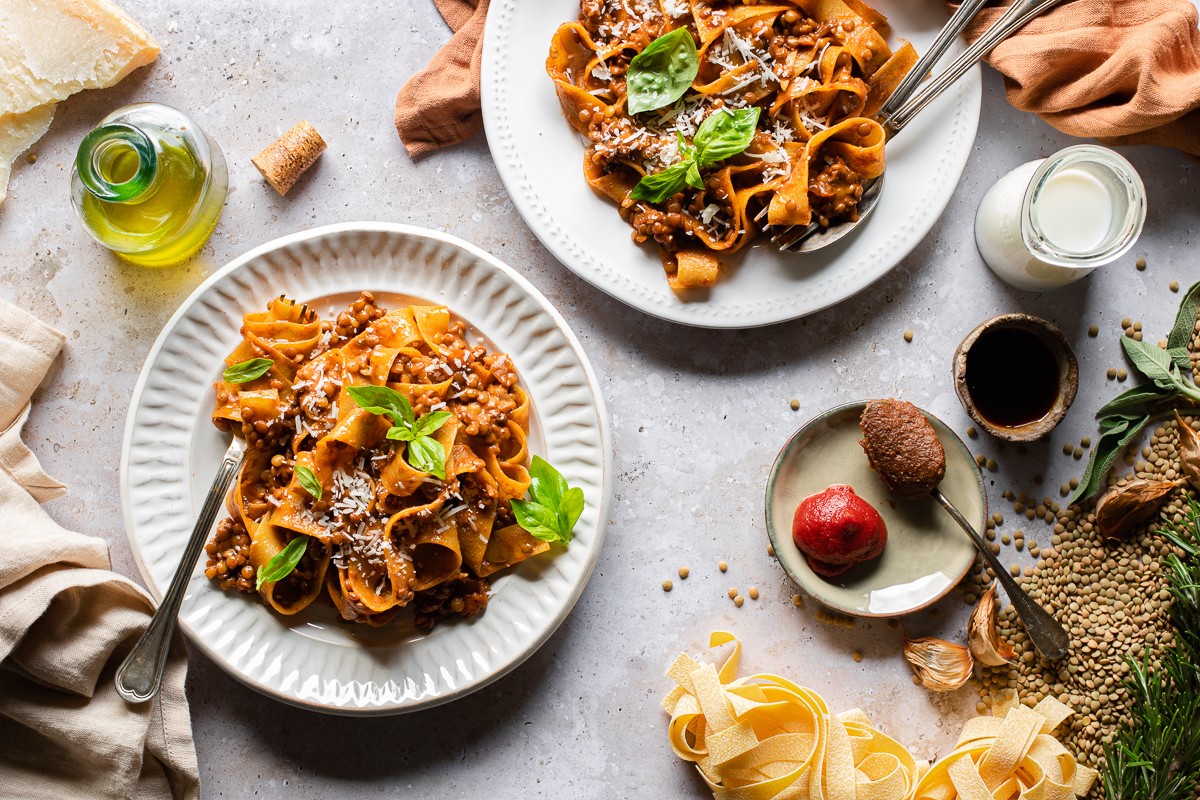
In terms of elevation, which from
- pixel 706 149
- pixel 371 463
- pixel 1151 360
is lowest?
pixel 371 463

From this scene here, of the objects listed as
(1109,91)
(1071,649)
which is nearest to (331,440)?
(1071,649)

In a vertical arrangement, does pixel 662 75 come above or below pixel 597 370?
above

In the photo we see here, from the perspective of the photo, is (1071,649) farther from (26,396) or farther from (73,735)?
(26,396)

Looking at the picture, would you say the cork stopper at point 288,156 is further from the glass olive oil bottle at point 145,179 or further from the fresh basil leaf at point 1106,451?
the fresh basil leaf at point 1106,451

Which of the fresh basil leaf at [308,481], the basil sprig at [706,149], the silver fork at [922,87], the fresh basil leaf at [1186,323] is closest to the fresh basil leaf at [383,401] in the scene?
the fresh basil leaf at [308,481]

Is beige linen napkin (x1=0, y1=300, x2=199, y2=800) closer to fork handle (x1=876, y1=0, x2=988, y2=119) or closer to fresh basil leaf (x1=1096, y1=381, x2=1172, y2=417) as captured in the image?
fork handle (x1=876, y1=0, x2=988, y2=119)

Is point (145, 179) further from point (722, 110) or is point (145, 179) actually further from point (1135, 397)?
point (1135, 397)

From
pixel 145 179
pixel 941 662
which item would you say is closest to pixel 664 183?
pixel 145 179

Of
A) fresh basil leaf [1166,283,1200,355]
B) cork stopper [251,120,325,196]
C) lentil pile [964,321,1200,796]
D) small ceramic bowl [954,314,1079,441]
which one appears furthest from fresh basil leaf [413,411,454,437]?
fresh basil leaf [1166,283,1200,355]
